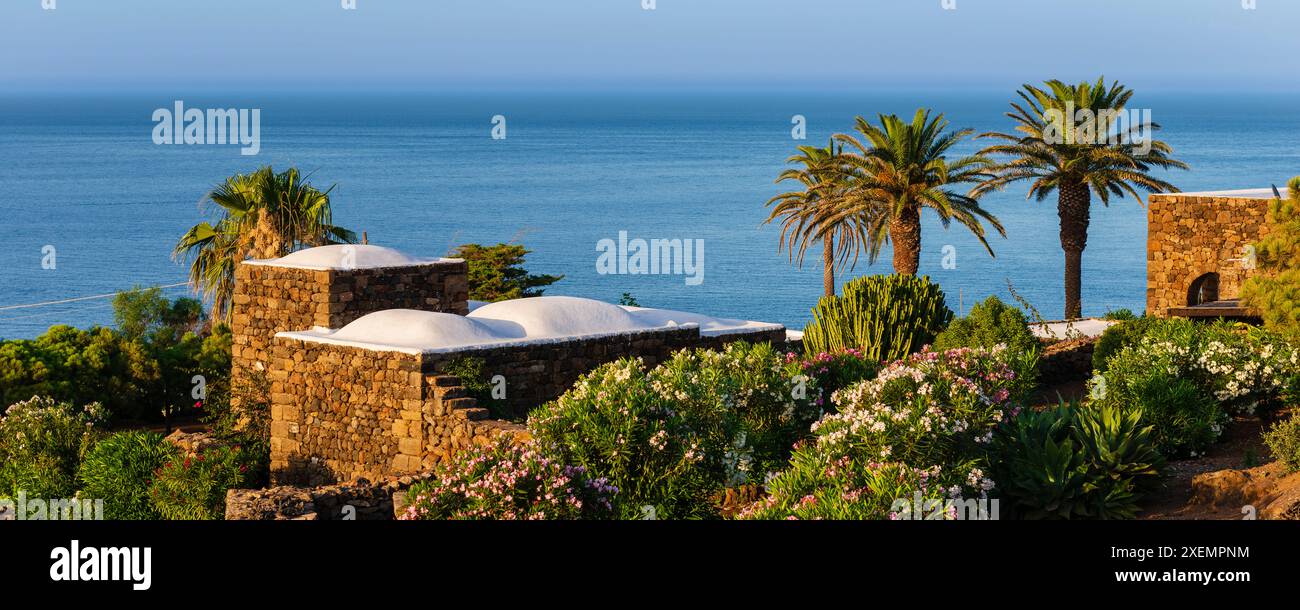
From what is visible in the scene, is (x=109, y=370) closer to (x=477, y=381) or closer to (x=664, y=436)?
(x=477, y=381)

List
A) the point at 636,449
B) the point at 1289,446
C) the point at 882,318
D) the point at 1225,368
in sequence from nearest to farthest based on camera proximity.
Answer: the point at 636,449
the point at 1289,446
the point at 1225,368
the point at 882,318

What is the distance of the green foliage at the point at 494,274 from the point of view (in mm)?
42094

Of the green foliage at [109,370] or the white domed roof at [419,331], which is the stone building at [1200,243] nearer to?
the white domed roof at [419,331]

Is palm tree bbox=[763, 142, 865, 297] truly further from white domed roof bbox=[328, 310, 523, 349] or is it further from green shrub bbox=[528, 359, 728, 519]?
green shrub bbox=[528, 359, 728, 519]

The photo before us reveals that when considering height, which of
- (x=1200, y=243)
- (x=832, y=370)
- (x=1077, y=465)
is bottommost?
(x=1077, y=465)

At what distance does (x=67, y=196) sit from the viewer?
14875cm

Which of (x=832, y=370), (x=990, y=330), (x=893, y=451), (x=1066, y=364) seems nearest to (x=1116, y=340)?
(x=1066, y=364)

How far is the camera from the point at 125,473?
1980 cm

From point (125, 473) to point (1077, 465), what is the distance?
39.8ft

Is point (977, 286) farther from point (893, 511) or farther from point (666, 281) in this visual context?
point (893, 511)

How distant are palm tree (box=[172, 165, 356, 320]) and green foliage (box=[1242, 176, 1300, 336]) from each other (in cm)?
2004

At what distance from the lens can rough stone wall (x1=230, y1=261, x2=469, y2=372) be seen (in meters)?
23.5
